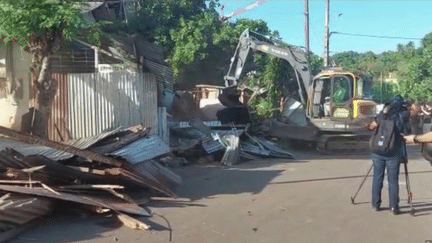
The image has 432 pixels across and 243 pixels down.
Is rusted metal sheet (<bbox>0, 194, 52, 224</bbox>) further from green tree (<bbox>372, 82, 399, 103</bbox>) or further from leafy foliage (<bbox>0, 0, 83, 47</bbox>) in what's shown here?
green tree (<bbox>372, 82, 399, 103</bbox>)

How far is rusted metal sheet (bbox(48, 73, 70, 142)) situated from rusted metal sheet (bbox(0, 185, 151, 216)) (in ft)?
20.9

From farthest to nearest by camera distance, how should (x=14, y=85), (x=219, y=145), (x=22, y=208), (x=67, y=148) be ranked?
(x=219, y=145) < (x=14, y=85) < (x=67, y=148) < (x=22, y=208)

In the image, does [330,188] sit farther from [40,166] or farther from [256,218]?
[40,166]

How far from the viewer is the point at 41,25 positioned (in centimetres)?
902

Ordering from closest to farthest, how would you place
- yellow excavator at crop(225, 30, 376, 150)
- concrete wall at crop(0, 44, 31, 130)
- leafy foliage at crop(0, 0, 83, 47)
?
leafy foliage at crop(0, 0, 83, 47) → concrete wall at crop(0, 44, 31, 130) → yellow excavator at crop(225, 30, 376, 150)

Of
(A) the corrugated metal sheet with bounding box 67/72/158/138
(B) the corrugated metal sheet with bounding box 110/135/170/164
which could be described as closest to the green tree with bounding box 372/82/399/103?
(A) the corrugated metal sheet with bounding box 67/72/158/138

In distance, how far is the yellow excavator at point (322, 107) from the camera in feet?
53.6

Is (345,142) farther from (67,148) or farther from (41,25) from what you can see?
(67,148)

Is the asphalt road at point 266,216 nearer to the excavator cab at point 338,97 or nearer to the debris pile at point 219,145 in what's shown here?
the debris pile at point 219,145

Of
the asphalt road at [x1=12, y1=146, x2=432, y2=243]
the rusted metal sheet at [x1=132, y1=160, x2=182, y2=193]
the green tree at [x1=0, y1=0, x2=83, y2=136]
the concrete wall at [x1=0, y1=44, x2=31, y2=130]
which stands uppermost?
the green tree at [x1=0, y1=0, x2=83, y2=136]

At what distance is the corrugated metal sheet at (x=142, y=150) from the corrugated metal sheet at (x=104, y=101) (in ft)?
11.8

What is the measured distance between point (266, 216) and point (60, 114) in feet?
25.0

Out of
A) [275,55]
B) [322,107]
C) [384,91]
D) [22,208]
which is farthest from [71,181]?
[384,91]

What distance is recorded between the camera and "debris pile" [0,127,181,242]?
648 cm
